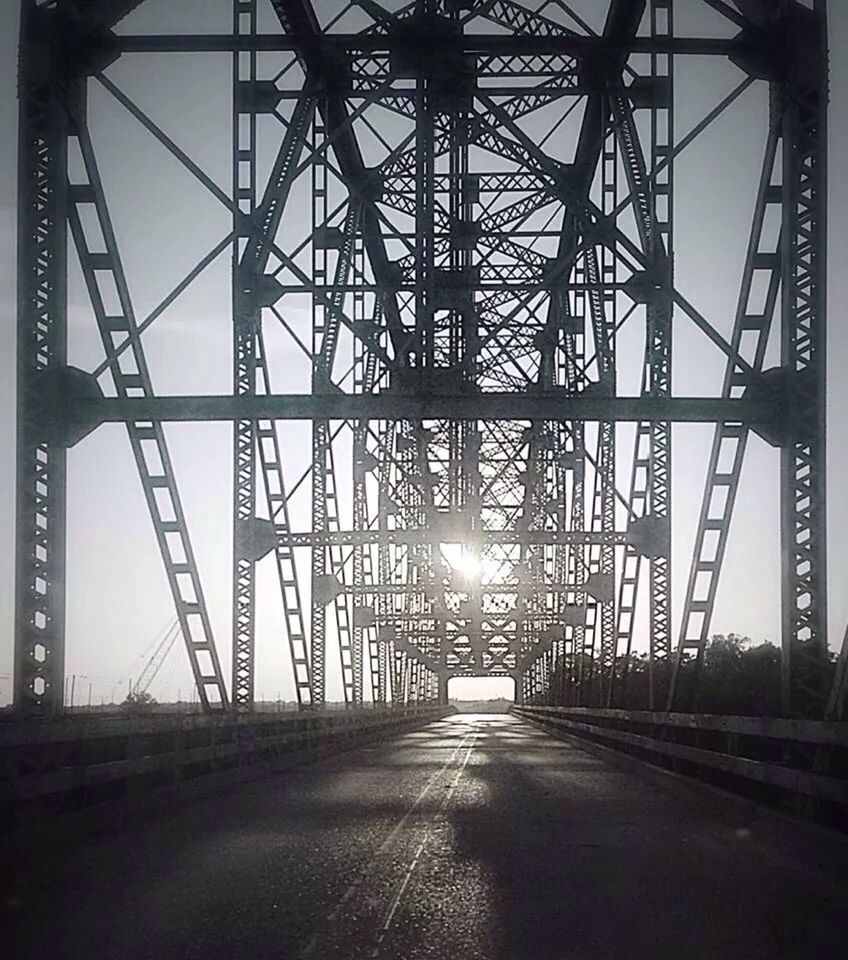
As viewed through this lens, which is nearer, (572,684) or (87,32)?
(87,32)

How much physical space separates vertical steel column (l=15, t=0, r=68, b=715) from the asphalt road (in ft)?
7.52

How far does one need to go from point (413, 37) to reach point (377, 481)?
31.0 m

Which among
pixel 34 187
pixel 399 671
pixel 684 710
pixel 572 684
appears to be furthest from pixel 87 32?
pixel 399 671

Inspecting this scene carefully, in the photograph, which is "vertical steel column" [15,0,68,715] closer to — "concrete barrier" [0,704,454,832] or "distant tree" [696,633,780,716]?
"concrete barrier" [0,704,454,832]

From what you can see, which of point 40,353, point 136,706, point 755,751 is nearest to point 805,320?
point 755,751

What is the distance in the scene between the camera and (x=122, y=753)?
15.5m

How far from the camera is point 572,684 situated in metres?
56.2

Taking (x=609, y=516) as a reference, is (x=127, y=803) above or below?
below

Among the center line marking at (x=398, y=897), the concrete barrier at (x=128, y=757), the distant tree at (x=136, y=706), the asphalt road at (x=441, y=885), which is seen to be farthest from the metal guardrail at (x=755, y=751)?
the distant tree at (x=136, y=706)

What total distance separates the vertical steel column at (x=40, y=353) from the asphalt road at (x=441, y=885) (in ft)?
7.52

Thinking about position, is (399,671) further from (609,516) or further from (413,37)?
(413,37)

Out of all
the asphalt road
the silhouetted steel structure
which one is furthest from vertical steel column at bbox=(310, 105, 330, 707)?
the asphalt road

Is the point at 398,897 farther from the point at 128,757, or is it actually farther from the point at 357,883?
the point at 128,757

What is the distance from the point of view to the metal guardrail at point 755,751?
11273 mm
